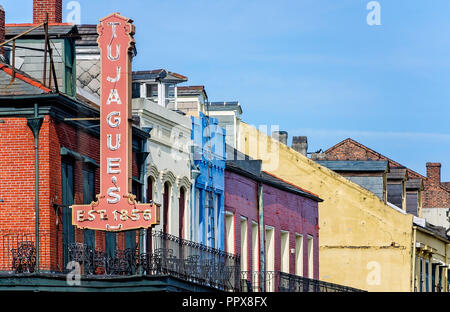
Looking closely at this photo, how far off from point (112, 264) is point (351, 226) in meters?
25.1

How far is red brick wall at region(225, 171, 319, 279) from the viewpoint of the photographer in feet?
147

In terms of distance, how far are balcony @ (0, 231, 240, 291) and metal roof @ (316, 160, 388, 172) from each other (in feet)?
79.2

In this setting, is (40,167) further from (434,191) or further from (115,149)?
(434,191)

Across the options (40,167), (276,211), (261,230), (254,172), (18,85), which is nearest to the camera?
(40,167)

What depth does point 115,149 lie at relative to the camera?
33.0 meters

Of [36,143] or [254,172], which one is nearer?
[36,143]

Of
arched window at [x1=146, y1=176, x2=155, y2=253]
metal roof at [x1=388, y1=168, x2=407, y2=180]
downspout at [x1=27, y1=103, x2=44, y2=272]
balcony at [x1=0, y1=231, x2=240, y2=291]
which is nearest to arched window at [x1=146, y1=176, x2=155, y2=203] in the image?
arched window at [x1=146, y1=176, x2=155, y2=253]

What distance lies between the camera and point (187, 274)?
3512cm

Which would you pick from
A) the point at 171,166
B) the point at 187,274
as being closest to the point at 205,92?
the point at 171,166

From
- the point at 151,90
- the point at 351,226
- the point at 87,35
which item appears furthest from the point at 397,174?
the point at 87,35

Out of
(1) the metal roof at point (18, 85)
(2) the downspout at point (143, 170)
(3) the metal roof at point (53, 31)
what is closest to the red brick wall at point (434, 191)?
(2) the downspout at point (143, 170)

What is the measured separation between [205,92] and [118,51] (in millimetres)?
11841

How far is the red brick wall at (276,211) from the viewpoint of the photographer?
44.8 meters

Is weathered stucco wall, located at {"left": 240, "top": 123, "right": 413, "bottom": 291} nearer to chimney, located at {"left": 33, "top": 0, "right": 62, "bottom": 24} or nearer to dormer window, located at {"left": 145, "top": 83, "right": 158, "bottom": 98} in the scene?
dormer window, located at {"left": 145, "top": 83, "right": 158, "bottom": 98}
